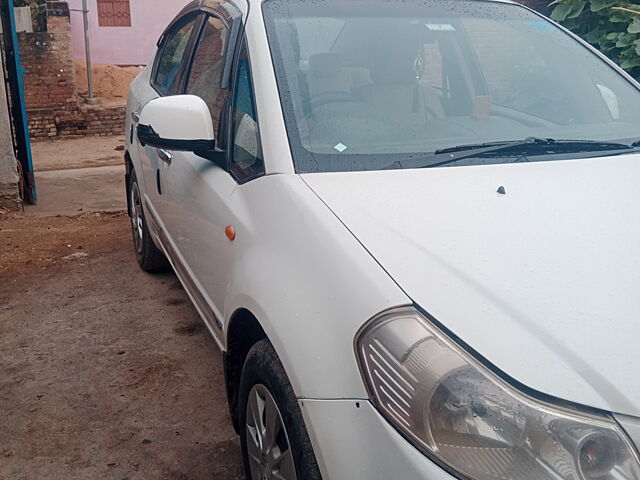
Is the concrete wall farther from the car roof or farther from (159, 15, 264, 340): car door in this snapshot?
(159, 15, 264, 340): car door

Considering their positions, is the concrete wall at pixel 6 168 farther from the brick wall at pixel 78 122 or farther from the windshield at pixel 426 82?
the brick wall at pixel 78 122

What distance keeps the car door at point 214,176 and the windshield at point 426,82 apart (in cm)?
20

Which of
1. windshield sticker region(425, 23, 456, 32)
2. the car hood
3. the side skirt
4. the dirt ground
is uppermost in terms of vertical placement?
windshield sticker region(425, 23, 456, 32)

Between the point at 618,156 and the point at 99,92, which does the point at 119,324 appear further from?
the point at 99,92

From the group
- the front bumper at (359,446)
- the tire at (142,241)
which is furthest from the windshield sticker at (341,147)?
the tire at (142,241)

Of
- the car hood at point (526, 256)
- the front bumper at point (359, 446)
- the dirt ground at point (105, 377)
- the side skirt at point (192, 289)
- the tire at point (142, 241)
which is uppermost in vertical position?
the car hood at point (526, 256)

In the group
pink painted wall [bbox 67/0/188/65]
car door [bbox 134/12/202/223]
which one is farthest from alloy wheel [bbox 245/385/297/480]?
pink painted wall [bbox 67/0/188/65]

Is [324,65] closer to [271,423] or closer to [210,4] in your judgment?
[210,4]

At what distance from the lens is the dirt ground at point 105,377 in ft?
9.68

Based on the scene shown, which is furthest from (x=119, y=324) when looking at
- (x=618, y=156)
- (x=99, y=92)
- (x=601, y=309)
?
(x=99, y=92)

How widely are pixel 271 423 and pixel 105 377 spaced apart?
171cm

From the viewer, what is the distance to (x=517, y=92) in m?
2.98

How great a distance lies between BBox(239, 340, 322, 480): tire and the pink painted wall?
12.5m

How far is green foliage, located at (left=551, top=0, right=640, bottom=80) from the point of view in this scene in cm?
832
